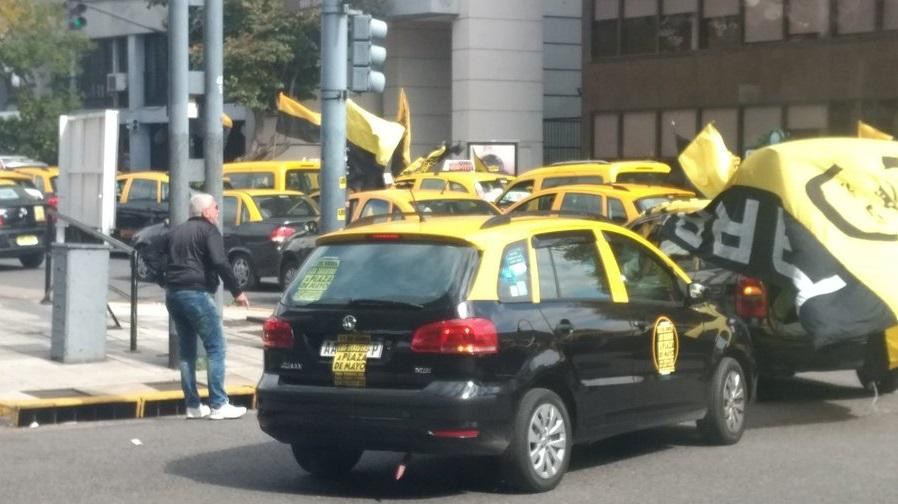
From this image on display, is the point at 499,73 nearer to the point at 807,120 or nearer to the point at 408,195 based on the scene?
the point at 807,120

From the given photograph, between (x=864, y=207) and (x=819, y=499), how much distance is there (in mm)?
3596

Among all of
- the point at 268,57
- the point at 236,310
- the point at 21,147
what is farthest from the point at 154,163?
the point at 236,310

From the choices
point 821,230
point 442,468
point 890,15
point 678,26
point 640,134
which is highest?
point 678,26

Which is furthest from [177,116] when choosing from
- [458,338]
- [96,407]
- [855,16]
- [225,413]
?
[855,16]

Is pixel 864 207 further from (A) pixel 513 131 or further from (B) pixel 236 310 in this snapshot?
(A) pixel 513 131

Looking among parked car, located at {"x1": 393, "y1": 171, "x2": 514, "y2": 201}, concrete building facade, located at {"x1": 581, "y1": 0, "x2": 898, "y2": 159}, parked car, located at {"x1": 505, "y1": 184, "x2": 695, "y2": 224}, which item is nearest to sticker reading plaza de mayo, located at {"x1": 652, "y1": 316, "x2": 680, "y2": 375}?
parked car, located at {"x1": 505, "y1": 184, "x2": 695, "y2": 224}

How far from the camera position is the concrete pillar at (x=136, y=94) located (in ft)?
194

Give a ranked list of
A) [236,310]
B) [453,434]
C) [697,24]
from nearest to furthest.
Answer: [453,434] → [236,310] → [697,24]

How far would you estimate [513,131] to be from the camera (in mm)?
45875

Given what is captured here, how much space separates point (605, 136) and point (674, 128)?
2664mm

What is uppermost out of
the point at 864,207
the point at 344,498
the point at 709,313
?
the point at 864,207

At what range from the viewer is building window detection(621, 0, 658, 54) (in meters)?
38.6

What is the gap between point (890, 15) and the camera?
3309 centimetres

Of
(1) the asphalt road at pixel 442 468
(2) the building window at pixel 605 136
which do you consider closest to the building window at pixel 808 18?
(2) the building window at pixel 605 136
